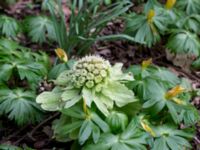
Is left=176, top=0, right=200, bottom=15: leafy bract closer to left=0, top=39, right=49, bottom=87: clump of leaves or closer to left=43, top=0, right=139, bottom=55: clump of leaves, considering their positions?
left=43, top=0, right=139, bottom=55: clump of leaves

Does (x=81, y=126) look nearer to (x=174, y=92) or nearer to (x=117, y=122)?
(x=117, y=122)

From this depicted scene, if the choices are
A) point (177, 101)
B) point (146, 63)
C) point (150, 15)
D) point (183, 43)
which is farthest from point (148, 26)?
point (177, 101)

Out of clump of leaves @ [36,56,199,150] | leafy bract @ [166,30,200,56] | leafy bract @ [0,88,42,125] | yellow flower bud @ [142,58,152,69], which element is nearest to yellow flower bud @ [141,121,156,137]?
clump of leaves @ [36,56,199,150]

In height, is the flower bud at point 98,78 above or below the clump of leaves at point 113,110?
above

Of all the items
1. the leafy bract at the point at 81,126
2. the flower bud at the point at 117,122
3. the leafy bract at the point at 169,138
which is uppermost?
the leafy bract at the point at 81,126

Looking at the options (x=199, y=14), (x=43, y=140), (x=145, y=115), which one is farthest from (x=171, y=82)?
(x=199, y=14)

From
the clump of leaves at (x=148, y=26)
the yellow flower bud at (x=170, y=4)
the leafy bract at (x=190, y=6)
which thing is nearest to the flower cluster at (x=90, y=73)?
the clump of leaves at (x=148, y=26)

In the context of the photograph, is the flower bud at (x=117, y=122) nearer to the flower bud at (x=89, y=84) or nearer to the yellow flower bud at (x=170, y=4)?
the flower bud at (x=89, y=84)
